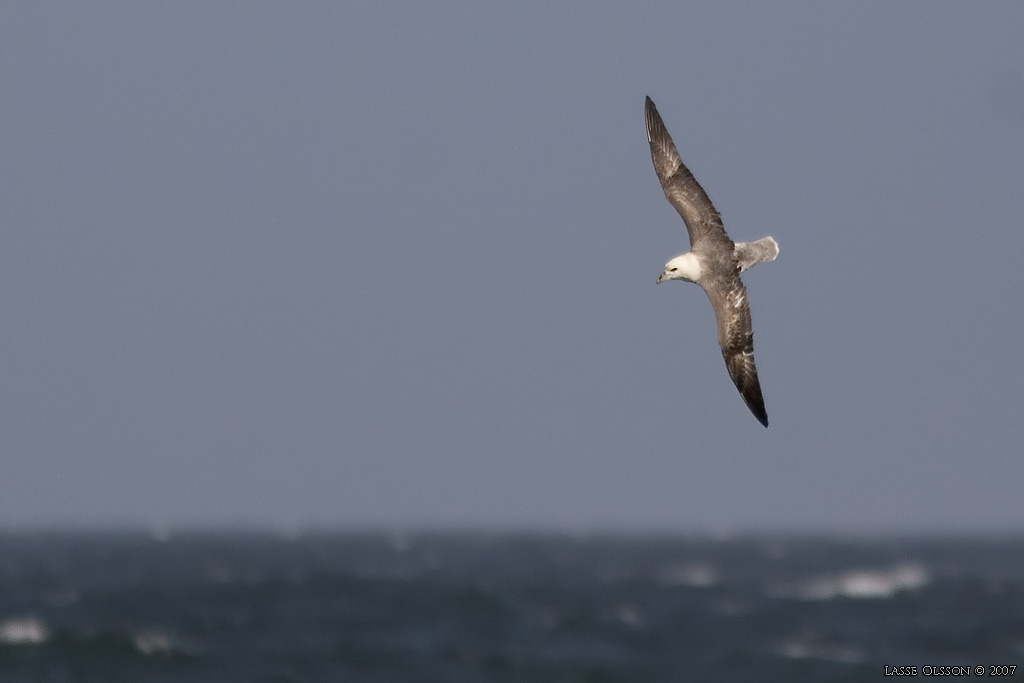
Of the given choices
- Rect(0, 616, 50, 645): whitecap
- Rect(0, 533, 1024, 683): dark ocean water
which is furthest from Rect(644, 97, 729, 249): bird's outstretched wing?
Rect(0, 616, 50, 645): whitecap

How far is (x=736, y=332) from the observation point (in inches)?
747

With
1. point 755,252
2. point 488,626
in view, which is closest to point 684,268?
point 755,252

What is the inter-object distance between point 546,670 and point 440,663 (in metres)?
3.43

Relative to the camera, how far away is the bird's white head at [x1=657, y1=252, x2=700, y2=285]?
19.5 m

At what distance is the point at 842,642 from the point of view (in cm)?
5481

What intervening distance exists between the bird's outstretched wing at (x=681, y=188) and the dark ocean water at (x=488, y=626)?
93.5 feet

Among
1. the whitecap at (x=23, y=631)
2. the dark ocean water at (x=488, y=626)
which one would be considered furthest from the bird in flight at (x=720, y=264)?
the whitecap at (x=23, y=631)

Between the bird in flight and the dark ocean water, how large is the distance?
28.9m

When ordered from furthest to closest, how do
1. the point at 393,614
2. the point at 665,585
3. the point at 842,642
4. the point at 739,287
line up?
the point at 665,585 < the point at 393,614 < the point at 842,642 < the point at 739,287

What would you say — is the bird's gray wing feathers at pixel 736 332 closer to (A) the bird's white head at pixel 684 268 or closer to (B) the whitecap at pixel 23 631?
(A) the bird's white head at pixel 684 268

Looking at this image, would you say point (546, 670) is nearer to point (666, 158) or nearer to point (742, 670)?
point (742, 670)

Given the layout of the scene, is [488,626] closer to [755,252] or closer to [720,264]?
[755,252]

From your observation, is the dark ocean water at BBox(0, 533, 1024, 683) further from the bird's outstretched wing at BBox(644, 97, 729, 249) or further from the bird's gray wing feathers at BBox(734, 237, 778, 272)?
the bird's gray wing feathers at BBox(734, 237, 778, 272)

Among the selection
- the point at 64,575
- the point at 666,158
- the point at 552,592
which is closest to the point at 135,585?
the point at 64,575
